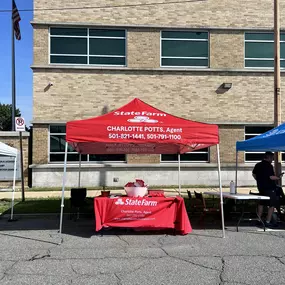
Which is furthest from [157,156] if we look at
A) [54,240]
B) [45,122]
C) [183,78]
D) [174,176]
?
[54,240]

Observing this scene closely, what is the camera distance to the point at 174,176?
17531 mm

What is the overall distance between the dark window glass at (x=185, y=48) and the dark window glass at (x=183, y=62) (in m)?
0.25

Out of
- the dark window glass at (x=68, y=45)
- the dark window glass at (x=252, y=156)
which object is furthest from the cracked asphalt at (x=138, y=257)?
the dark window glass at (x=68, y=45)

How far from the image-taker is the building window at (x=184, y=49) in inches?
712

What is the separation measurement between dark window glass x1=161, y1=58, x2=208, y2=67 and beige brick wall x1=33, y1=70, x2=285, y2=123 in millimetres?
564

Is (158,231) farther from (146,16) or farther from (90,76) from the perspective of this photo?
(146,16)

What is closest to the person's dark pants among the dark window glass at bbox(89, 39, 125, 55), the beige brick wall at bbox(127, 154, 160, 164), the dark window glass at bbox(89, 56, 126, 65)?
the beige brick wall at bbox(127, 154, 160, 164)

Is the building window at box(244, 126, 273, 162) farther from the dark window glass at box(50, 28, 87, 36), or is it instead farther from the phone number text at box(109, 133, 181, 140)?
the phone number text at box(109, 133, 181, 140)

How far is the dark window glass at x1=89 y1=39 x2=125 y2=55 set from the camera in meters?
17.8

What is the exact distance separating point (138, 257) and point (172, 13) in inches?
561

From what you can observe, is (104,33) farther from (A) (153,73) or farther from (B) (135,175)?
(B) (135,175)

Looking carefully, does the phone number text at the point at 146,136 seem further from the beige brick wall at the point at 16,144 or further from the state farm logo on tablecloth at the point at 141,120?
the beige brick wall at the point at 16,144

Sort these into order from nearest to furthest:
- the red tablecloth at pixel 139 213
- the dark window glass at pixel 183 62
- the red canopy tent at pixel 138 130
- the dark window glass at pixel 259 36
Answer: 1. the red canopy tent at pixel 138 130
2. the red tablecloth at pixel 139 213
3. the dark window glass at pixel 183 62
4. the dark window glass at pixel 259 36

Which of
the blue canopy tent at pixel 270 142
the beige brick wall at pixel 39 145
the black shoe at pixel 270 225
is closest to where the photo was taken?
the blue canopy tent at pixel 270 142
